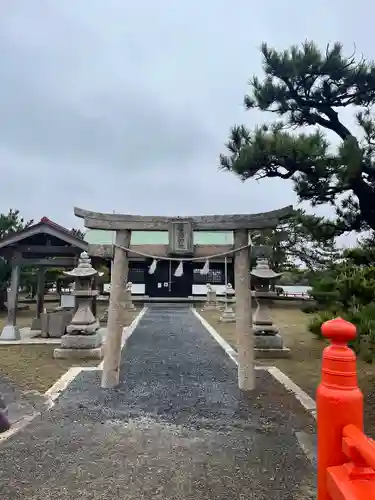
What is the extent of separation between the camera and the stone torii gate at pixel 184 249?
18.4ft

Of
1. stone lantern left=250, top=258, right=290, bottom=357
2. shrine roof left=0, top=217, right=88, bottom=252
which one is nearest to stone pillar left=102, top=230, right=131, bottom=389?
stone lantern left=250, top=258, right=290, bottom=357

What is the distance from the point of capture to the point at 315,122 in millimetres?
5695

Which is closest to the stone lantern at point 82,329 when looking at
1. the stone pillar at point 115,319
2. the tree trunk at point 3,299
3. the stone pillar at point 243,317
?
the stone pillar at point 115,319

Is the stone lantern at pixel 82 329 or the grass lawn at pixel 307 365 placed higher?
the stone lantern at pixel 82 329

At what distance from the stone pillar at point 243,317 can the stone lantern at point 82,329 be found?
3.63 metres

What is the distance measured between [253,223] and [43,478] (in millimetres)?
4157

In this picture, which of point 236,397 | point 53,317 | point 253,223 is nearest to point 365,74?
point 253,223

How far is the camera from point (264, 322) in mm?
8867

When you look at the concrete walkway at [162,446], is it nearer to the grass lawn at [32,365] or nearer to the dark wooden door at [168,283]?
the grass lawn at [32,365]

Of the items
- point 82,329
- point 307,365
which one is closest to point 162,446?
point 307,365

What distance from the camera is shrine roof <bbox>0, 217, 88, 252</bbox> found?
10930mm

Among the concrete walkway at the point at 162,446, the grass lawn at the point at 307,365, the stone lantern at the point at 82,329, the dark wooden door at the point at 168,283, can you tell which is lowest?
the concrete walkway at the point at 162,446

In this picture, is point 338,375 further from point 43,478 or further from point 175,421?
point 175,421

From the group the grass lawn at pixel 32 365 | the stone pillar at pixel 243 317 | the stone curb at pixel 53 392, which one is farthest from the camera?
the grass lawn at pixel 32 365
